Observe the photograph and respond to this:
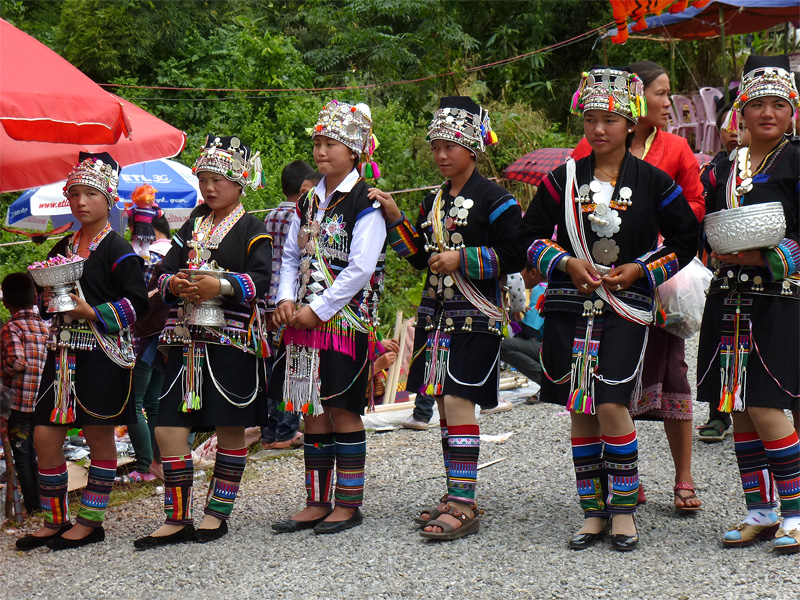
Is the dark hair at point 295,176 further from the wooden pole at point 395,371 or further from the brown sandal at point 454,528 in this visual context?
the brown sandal at point 454,528

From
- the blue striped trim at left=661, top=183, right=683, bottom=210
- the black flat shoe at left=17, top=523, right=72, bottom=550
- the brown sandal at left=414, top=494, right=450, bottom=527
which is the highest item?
the blue striped trim at left=661, top=183, right=683, bottom=210

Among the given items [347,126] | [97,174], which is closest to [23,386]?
[97,174]

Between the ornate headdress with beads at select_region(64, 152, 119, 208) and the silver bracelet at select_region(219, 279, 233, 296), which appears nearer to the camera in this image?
the silver bracelet at select_region(219, 279, 233, 296)

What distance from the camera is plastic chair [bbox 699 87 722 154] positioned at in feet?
43.9

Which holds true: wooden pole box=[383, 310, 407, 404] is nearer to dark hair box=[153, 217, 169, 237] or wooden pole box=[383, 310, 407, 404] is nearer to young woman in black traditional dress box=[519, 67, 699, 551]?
dark hair box=[153, 217, 169, 237]

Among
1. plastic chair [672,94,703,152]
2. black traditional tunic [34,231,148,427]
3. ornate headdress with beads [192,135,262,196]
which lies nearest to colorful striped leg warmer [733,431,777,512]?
ornate headdress with beads [192,135,262,196]

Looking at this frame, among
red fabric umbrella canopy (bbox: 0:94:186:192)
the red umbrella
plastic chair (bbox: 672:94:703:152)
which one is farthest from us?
plastic chair (bbox: 672:94:703:152)

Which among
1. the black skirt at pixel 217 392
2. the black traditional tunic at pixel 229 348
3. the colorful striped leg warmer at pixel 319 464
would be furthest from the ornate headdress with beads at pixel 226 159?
the colorful striped leg warmer at pixel 319 464

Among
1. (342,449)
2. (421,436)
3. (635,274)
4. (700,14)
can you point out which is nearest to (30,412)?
(342,449)

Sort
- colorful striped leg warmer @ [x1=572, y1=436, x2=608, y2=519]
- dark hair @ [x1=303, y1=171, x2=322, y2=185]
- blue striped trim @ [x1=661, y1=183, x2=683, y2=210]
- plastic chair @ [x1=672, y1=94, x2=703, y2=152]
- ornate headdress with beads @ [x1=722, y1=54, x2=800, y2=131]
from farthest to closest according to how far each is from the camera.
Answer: plastic chair @ [x1=672, y1=94, x2=703, y2=152] < dark hair @ [x1=303, y1=171, x2=322, y2=185] < colorful striped leg warmer @ [x1=572, y1=436, x2=608, y2=519] < blue striped trim @ [x1=661, y1=183, x2=683, y2=210] < ornate headdress with beads @ [x1=722, y1=54, x2=800, y2=131]

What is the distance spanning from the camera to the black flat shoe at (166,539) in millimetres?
4375

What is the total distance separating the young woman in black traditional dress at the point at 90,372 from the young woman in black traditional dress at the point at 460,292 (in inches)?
56.4

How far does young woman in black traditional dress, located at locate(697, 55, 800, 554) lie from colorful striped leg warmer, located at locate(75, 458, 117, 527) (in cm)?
300

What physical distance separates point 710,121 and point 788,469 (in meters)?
10.5
